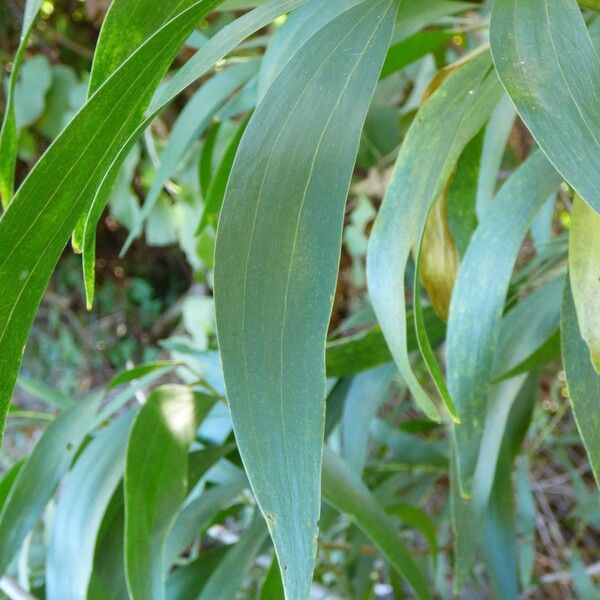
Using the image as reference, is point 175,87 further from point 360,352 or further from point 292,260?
point 360,352

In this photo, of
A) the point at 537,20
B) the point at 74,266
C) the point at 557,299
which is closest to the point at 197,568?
the point at 557,299

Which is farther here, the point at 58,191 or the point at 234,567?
the point at 234,567

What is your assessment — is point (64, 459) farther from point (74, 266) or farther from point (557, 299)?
point (74, 266)

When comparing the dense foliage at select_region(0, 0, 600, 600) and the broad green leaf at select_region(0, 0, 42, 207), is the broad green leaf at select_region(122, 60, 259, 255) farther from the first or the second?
the broad green leaf at select_region(0, 0, 42, 207)

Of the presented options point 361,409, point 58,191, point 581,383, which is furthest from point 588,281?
point 361,409

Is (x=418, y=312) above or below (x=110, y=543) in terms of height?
above

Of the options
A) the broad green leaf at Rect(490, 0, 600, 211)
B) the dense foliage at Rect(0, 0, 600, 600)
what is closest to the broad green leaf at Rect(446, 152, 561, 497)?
the dense foliage at Rect(0, 0, 600, 600)
